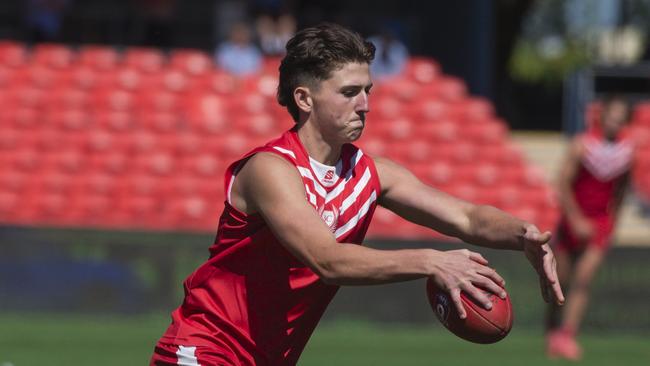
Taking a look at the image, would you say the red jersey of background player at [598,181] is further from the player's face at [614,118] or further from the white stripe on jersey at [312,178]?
the white stripe on jersey at [312,178]

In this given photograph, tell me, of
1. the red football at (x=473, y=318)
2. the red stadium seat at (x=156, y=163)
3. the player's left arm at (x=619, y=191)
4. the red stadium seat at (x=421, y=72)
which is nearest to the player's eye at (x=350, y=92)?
the red football at (x=473, y=318)

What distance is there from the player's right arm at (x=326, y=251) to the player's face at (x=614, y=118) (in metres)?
6.84

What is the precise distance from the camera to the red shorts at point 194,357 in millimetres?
4625

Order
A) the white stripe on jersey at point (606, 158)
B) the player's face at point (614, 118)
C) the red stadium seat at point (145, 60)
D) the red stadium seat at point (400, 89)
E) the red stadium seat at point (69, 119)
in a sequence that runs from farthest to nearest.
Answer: the red stadium seat at point (400, 89) < the red stadium seat at point (145, 60) < the red stadium seat at point (69, 119) < the white stripe on jersey at point (606, 158) < the player's face at point (614, 118)

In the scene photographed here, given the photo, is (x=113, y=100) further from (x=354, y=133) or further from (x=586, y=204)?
(x=354, y=133)

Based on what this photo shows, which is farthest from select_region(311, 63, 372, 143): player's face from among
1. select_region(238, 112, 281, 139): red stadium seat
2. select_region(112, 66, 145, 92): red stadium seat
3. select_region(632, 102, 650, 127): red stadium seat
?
select_region(632, 102, 650, 127): red stadium seat

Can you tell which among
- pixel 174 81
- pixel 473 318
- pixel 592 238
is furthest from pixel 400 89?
pixel 473 318

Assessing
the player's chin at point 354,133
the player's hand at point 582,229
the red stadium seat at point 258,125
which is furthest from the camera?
the red stadium seat at point 258,125

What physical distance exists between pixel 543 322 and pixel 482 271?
9.64m

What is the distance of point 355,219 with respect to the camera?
187 inches

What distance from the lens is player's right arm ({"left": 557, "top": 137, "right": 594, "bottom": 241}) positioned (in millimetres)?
10672

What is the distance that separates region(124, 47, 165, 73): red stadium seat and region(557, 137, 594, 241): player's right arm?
749 centimetres

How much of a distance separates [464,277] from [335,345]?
313 inches

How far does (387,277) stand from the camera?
4.06 meters
